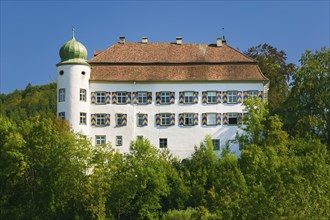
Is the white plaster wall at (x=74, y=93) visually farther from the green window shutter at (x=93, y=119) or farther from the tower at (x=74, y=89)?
the green window shutter at (x=93, y=119)

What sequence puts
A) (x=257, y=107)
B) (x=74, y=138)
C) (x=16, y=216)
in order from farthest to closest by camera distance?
1. (x=257, y=107)
2. (x=74, y=138)
3. (x=16, y=216)

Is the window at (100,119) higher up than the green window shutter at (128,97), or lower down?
lower down

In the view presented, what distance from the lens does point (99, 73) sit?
194 feet

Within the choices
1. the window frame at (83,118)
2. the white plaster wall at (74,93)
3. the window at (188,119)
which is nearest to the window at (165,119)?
the window at (188,119)

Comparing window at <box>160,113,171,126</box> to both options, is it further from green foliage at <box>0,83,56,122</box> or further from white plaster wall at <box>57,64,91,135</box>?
green foliage at <box>0,83,56,122</box>

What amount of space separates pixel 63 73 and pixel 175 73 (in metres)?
8.66

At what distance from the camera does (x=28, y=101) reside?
113m

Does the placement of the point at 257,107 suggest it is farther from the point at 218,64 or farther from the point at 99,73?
the point at 99,73

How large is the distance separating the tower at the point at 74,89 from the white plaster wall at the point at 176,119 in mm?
784

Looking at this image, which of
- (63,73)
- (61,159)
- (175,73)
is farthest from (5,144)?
(175,73)

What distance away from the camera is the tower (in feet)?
188

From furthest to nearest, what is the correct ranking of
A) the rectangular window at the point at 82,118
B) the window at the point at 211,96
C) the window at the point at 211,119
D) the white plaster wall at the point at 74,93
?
the window at the point at 211,96
the window at the point at 211,119
the rectangular window at the point at 82,118
the white plaster wall at the point at 74,93

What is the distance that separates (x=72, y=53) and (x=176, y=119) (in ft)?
31.1

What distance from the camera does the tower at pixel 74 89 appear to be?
188ft
